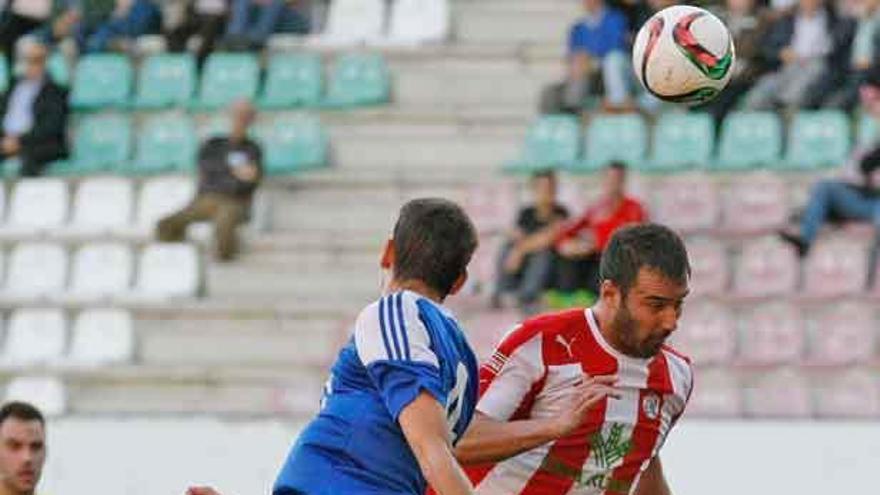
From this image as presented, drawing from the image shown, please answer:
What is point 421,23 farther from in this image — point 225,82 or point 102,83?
point 102,83

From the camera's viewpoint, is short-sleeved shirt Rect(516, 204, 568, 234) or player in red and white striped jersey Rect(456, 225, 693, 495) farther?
short-sleeved shirt Rect(516, 204, 568, 234)

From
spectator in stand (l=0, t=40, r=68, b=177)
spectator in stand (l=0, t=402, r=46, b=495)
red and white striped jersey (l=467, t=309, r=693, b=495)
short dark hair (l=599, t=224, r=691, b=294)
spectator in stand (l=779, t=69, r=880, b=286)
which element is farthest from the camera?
spectator in stand (l=0, t=40, r=68, b=177)

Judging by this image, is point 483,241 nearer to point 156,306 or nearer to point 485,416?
point 156,306

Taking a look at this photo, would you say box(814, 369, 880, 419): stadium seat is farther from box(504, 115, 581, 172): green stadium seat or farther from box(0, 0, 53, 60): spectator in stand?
box(0, 0, 53, 60): spectator in stand

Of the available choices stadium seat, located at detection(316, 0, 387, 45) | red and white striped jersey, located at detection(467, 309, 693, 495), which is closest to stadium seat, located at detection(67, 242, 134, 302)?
stadium seat, located at detection(316, 0, 387, 45)

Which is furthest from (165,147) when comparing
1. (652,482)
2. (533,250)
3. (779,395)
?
(652,482)

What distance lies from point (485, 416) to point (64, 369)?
31.5ft

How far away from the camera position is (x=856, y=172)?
1471cm

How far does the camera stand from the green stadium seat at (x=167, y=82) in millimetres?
17719

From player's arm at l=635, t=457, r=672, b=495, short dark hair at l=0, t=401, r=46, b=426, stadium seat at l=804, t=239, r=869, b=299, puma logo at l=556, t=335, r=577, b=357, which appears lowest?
stadium seat at l=804, t=239, r=869, b=299

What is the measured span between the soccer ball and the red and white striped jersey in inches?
54.9

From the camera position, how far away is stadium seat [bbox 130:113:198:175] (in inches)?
674

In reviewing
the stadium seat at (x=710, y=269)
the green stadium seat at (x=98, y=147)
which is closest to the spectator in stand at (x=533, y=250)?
the stadium seat at (x=710, y=269)

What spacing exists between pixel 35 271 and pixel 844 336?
5.53 m
